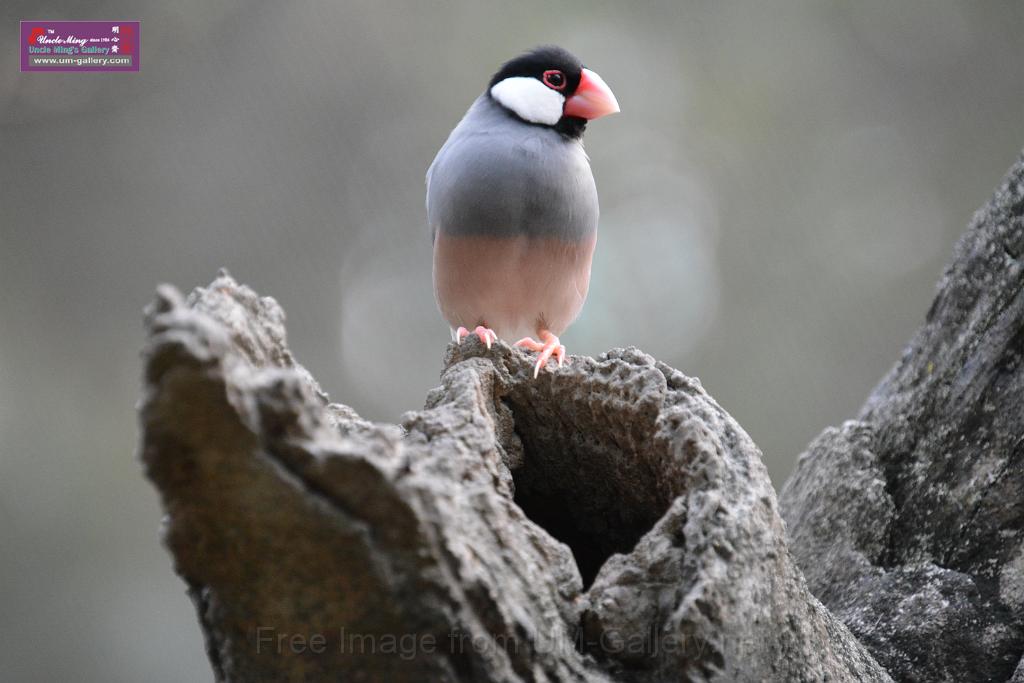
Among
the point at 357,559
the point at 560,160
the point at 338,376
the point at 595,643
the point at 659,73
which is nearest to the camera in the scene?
the point at 357,559

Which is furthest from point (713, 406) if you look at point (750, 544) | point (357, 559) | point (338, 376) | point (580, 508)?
point (338, 376)

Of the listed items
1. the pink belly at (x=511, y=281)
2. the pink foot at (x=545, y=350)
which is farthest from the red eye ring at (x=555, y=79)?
the pink foot at (x=545, y=350)

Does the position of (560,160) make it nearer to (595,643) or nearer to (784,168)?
(595,643)

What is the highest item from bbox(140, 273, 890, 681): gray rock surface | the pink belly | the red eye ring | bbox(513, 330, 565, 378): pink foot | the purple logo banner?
the purple logo banner

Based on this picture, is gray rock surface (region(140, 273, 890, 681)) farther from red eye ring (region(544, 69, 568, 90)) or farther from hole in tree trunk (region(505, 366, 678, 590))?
red eye ring (region(544, 69, 568, 90))

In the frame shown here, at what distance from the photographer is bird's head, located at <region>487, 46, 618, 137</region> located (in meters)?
2.32

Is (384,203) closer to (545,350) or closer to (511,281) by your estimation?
(511,281)

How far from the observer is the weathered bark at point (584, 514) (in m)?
0.86

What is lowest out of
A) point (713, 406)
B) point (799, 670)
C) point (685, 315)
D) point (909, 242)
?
point (799, 670)

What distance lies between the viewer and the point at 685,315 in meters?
4.58

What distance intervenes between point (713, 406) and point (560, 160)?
965 millimetres

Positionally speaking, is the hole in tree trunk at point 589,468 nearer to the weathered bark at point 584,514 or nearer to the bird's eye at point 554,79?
the weathered bark at point 584,514

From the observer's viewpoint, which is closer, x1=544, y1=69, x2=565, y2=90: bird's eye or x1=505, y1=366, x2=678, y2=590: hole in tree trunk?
x1=505, y1=366, x2=678, y2=590: hole in tree trunk

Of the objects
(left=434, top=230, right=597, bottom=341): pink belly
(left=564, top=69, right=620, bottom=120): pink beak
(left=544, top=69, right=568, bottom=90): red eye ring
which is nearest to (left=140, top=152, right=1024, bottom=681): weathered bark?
(left=434, top=230, right=597, bottom=341): pink belly
